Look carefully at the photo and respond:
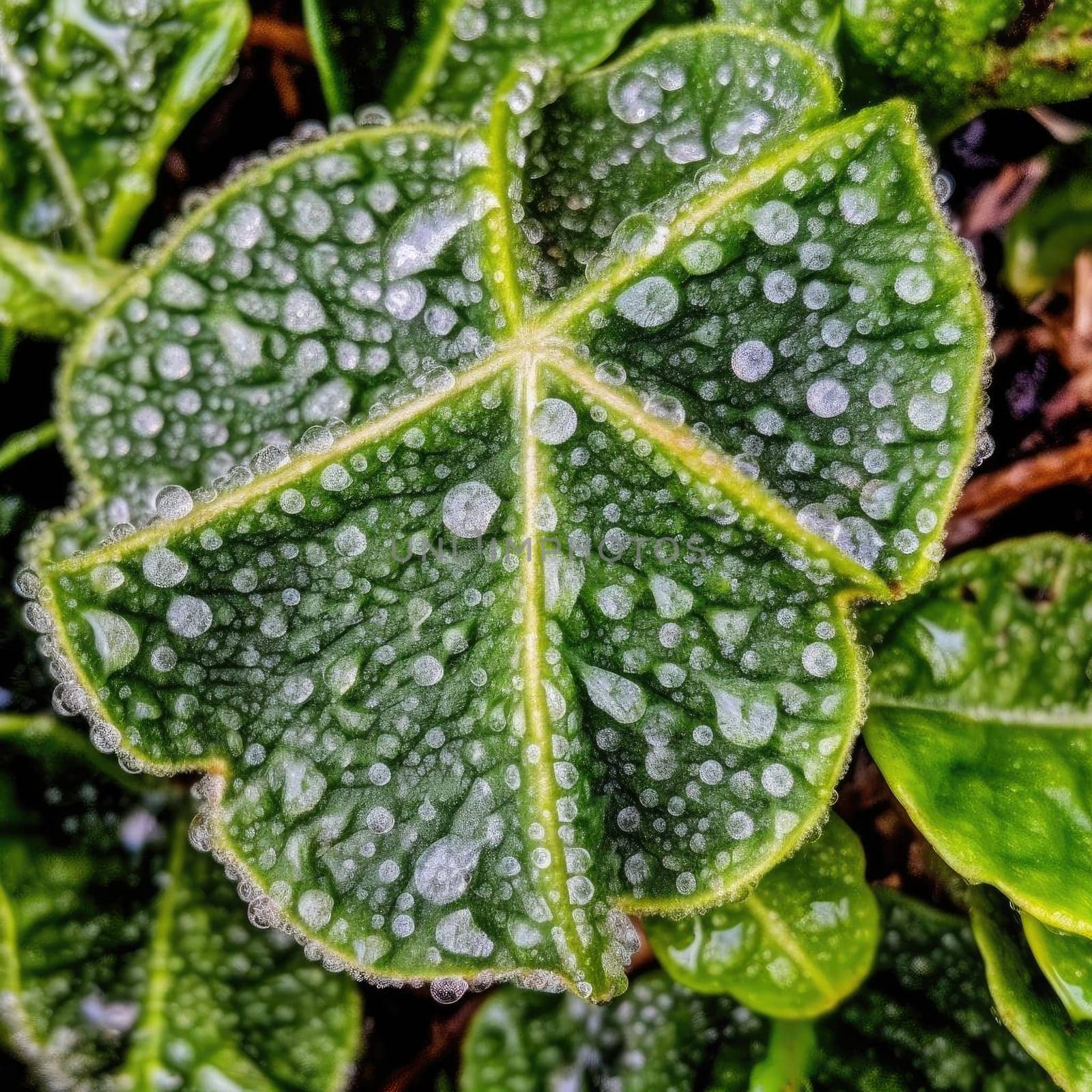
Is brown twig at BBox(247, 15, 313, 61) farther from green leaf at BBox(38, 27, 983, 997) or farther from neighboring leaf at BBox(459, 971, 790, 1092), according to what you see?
neighboring leaf at BBox(459, 971, 790, 1092)

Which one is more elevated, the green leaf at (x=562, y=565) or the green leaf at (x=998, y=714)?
the green leaf at (x=562, y=565)

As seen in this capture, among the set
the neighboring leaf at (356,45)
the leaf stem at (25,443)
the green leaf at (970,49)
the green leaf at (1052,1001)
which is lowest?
the green leaf at (1052,1001)

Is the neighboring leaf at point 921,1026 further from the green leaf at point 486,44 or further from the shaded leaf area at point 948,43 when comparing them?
the green leaf at point 486,44

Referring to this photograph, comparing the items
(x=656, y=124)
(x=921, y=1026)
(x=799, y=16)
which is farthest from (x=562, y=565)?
(x=921, y=1026)

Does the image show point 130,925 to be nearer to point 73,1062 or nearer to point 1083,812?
point 73,1062

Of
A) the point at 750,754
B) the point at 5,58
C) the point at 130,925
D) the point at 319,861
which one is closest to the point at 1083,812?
the point at 750,754

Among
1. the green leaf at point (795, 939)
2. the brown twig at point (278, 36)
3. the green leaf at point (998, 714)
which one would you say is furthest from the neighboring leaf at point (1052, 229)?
the brown twig at point (278, 36)

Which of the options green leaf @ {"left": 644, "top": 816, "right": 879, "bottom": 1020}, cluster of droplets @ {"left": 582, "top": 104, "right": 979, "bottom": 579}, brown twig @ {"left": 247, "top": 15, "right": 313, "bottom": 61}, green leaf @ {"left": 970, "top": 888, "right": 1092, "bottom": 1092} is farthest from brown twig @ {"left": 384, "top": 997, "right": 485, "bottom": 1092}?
brown twig @ {"left": 247, "top": 15, "right": 313, "bottom": 61}
